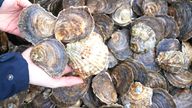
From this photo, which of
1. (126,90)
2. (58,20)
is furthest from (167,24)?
(58,20)

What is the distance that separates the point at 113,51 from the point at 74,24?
29cm

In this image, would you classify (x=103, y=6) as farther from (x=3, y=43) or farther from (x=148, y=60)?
(x=3, y=43)

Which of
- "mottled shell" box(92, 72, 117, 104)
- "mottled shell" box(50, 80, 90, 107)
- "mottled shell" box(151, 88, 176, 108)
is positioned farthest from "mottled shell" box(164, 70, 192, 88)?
"mottled shell" box(50, 80, 90, 107)

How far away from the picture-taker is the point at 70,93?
1.68 meters

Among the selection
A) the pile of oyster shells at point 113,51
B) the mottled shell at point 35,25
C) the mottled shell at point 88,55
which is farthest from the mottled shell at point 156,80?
the mottled shell at point 35,25

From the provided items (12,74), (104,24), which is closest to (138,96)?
(104,24)

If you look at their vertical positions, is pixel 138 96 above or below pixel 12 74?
below

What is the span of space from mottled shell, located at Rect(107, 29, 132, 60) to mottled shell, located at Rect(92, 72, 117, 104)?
0.15m

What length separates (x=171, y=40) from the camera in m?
1.89

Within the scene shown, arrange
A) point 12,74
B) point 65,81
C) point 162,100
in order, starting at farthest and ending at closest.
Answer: point 162,100 → point 65,81 → point 12,74

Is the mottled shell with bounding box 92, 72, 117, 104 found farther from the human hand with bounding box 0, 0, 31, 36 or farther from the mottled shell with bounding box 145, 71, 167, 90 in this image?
the human hand with bounding box 0, 0, 31, 36

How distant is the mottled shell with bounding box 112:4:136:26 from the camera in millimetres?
1854

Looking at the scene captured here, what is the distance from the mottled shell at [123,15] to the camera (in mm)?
1854

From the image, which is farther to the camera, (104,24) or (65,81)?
(104,24)
